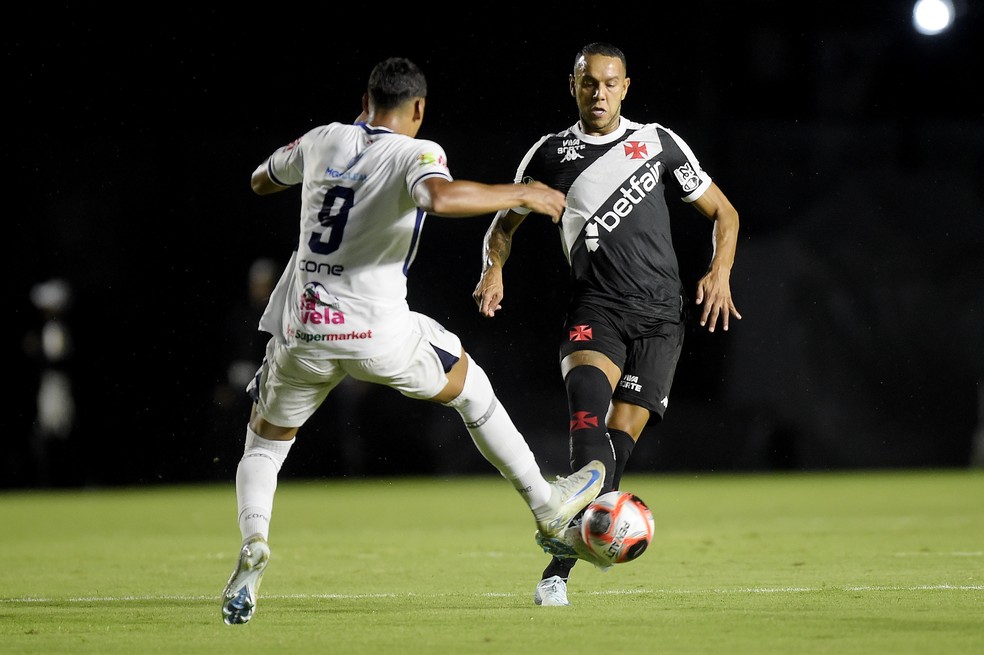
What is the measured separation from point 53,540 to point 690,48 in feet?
29.1

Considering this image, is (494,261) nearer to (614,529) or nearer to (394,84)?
(394,84)

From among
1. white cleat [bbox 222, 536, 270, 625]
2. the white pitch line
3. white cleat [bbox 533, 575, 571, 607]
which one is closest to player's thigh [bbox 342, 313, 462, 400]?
white cleat [bbox 222, 536, 270, 625]

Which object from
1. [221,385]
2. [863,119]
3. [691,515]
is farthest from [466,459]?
[863,119]

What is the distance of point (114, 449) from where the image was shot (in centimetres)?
1568

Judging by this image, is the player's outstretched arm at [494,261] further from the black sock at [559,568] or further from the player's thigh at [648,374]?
the black sock at [559,568]

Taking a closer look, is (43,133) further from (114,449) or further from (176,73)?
(114,449)

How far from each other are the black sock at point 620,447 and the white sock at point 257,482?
1.50m

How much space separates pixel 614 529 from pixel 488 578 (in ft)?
5.59

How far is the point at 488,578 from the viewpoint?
24.4ft

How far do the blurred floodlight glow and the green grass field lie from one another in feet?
17.2

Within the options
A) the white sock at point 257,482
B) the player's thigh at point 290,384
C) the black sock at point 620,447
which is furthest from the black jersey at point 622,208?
the white sock at point 257,482

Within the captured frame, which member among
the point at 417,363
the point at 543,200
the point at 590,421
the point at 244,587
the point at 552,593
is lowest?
the point at 552,593

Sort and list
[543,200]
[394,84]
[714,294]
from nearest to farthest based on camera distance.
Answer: [543,200] < [394,84] < [714,294]

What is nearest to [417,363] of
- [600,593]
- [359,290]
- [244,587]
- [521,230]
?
[359,290]
